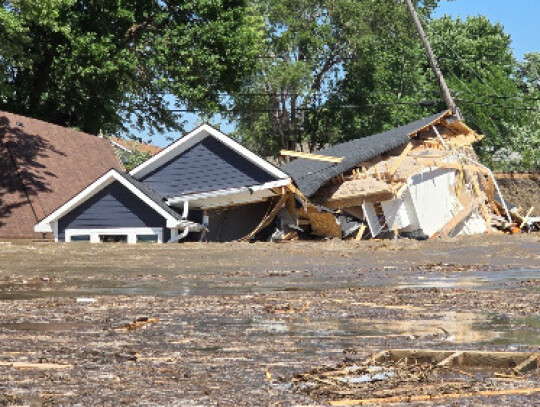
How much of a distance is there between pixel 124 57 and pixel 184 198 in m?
9.87

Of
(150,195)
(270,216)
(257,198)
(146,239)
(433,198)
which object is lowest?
(146,239)

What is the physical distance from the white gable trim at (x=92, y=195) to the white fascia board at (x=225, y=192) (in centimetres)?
148

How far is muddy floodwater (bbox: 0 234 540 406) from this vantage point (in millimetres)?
5102

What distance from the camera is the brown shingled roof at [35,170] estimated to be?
2767cm

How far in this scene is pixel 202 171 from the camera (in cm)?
3072

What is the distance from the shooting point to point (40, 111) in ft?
133

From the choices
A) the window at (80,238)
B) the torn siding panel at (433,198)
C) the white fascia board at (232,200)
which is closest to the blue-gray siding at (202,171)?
the white fascia board at (232,200)

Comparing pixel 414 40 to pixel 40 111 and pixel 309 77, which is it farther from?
pixel 40 111

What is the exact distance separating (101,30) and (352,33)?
87.2 feet

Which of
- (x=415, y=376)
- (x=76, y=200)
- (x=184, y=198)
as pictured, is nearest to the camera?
(x=415, y=376)

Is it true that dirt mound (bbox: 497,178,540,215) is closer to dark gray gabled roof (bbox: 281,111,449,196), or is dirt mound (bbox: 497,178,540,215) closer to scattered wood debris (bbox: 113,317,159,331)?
dark gray gabled roof (bbox: 281,111,449,196)

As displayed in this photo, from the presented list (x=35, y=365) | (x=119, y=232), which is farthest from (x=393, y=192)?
(x=35, y=365)

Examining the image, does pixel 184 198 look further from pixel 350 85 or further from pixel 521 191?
pixel 350 85

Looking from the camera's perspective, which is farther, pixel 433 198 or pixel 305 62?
pixel 305 62
